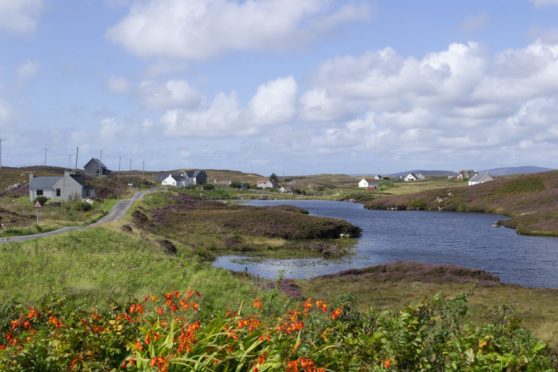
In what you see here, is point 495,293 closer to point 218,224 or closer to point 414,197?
point 218,224

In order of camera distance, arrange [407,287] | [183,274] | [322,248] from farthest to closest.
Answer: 1. [322,248]
2. [407,287]
3. [183,274]

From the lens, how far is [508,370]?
641 centimetres

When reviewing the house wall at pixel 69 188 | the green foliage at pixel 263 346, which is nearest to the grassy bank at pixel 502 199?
the house wall at pixel 69 188

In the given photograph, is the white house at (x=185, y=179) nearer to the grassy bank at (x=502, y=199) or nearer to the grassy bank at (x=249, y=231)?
the grassy bank at (x=502, y=199)

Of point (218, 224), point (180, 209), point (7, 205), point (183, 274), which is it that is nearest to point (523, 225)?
point (218, 224)

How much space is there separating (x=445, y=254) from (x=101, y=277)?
117ft

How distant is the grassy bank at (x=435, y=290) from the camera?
24.6m

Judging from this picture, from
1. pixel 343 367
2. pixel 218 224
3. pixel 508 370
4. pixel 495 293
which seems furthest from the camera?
pixel 218 224

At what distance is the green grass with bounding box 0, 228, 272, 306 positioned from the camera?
1630 centimetres

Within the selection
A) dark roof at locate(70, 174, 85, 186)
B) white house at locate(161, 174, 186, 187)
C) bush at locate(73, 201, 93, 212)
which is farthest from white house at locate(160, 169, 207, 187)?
bush at locate(73, 201, 93, 212)

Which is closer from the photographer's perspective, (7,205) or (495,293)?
(495,293)

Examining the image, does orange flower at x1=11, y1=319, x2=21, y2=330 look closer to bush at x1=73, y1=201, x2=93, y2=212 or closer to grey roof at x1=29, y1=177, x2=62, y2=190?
bush at x1=73, y1=201, x2=93, y2=212

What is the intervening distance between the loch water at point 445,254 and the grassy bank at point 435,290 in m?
2.79

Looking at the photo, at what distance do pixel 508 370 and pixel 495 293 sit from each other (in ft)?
82.4
